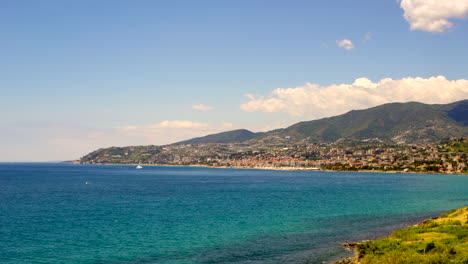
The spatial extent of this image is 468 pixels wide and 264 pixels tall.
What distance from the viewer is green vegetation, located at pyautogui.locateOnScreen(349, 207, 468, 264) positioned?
38.1 metres

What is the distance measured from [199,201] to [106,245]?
57527 mm

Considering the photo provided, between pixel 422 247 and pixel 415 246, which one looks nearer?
pixel 422 247

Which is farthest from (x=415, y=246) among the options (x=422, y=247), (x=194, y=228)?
(x=194, y=228)

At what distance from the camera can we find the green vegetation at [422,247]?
38078mm

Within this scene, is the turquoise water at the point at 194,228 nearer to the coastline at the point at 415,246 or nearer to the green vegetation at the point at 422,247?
the coastline at the point at 415,246

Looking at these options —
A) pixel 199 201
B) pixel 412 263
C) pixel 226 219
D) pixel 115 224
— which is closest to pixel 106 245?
pixel 115 224

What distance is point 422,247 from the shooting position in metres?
41.9

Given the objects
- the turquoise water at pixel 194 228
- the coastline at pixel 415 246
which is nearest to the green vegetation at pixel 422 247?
the coastline at pixel 415 246

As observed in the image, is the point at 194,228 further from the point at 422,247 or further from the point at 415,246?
the point at 422,247

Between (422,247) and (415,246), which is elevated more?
(422,247)

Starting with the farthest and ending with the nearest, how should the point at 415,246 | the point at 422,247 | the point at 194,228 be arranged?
the point at 194,228 < the point at 415,246 < the point at 422,247

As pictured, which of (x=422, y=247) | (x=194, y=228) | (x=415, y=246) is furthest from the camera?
(x=194, y=228)

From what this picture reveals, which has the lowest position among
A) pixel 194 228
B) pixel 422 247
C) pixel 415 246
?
pixel 194 228

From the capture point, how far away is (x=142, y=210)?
8988 cm
